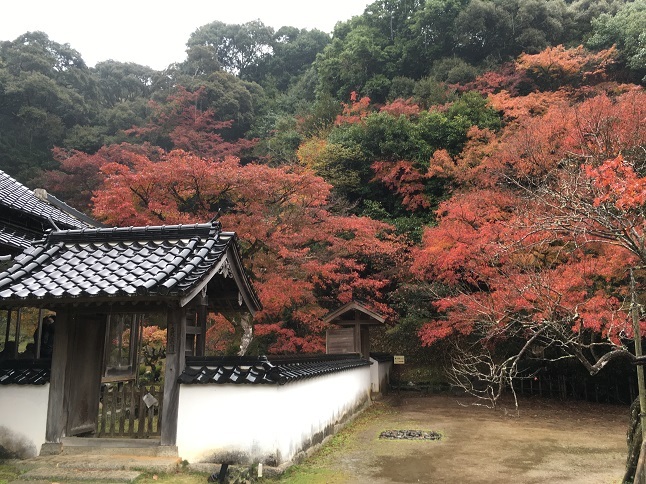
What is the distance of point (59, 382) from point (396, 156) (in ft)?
68.4

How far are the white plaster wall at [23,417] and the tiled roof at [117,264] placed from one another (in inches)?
59.9

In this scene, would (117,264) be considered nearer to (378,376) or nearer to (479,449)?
(479,449)

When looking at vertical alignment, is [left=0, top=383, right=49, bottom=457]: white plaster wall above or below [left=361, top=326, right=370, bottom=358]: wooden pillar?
below

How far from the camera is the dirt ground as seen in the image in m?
7.21

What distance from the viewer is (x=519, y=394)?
1767 centimetres

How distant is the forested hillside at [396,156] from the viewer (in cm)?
1273

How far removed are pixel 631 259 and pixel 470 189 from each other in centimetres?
927

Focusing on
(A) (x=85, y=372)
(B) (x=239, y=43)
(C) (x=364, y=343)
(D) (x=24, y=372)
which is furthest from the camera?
(B) (x=239, y=43)

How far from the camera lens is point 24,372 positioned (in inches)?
283

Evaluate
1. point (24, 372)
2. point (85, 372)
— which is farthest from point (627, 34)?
point (24, 372)

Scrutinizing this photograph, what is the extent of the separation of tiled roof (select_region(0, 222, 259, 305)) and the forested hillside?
4.20m

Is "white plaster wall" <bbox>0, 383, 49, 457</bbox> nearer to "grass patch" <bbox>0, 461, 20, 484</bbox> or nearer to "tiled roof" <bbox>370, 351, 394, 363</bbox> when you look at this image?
"grass patch" <bbox>0, 461, 20, 484</bbox>

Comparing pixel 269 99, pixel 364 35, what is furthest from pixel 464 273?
pixel 269 99

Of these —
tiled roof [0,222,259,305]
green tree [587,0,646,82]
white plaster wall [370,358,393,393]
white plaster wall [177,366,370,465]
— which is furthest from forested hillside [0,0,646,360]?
tiled roof [0,222,259,305]
